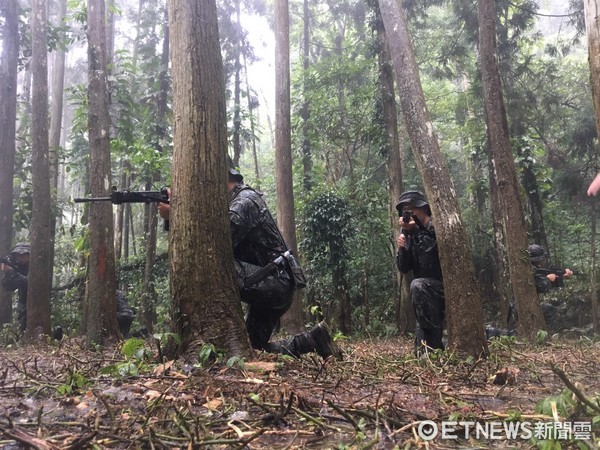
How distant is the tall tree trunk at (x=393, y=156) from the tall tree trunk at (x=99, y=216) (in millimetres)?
6393

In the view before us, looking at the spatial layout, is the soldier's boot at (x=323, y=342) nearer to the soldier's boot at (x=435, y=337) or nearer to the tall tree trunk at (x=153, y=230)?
the soldier's boot at (x=435, y=337)

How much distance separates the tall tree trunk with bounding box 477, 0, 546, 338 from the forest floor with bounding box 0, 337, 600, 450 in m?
4.16

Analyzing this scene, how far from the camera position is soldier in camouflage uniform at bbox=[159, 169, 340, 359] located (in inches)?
162

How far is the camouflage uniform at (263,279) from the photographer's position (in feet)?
13.5

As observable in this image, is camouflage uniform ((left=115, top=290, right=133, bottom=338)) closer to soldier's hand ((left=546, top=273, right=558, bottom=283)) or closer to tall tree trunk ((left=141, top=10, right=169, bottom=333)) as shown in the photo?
tall tree trunk ((left=141, top=10, right=169, bottom=333))

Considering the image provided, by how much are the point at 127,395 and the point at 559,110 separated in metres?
13.8

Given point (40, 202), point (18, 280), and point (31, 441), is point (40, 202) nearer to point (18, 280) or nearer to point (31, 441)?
point (18, 280)

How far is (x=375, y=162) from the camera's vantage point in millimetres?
16688

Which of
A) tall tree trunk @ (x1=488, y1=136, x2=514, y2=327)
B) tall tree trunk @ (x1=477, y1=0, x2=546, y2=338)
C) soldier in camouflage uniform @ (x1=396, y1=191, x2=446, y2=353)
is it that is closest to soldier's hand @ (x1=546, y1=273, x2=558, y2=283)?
tall tree trunk @ (x1=488, y1=136, x2=514, y2=327)

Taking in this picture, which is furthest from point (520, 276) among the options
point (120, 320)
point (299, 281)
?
point (120, 320)

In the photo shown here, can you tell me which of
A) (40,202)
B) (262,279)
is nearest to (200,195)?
(262,279)

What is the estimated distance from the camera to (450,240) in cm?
455

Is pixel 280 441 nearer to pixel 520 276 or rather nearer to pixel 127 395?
pixel 127 395

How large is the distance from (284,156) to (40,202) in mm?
4656
